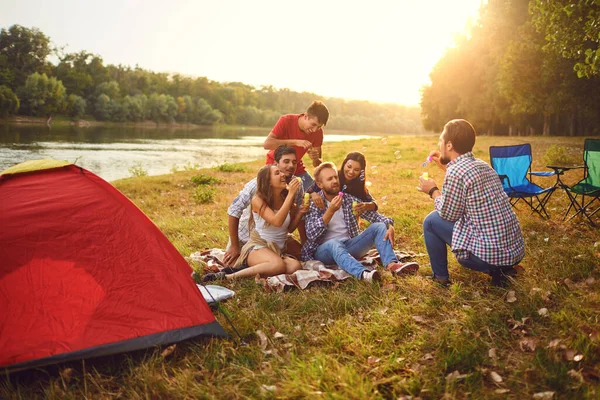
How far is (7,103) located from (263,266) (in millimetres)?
61202

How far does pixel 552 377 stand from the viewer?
8.27ft

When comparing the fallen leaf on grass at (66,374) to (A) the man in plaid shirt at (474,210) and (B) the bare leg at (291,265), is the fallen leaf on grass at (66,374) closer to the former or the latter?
(B) the bare leg at (291,265)

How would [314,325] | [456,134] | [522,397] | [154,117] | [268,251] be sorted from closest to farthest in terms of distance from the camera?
[522,397] < [314,325] < [456,134] < [268,251] < [154,117]

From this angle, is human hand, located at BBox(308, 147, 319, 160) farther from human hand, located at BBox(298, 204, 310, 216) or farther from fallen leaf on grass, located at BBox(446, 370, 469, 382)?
fallen leaf on grass, located at BBox(446, 370, 469, 382)

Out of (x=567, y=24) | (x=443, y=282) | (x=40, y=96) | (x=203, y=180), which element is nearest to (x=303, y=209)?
(x=443, y=282)

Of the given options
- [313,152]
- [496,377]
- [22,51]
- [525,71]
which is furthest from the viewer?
[22,51]

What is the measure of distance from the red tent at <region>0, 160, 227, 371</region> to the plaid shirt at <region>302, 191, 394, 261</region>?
5.51 feet

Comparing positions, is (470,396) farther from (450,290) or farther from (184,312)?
(184,312)

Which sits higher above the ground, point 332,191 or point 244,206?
point 332,191

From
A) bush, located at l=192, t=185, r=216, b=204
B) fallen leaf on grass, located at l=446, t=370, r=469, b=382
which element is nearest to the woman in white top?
fallen leaf on grass, located at l=446, t=370, r=469, b=382

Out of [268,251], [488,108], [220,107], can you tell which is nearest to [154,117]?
[220,107]

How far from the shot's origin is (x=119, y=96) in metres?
76.7

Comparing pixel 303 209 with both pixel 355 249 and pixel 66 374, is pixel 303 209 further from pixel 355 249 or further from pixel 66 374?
pixel 66 374

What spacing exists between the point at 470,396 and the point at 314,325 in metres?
1.31
